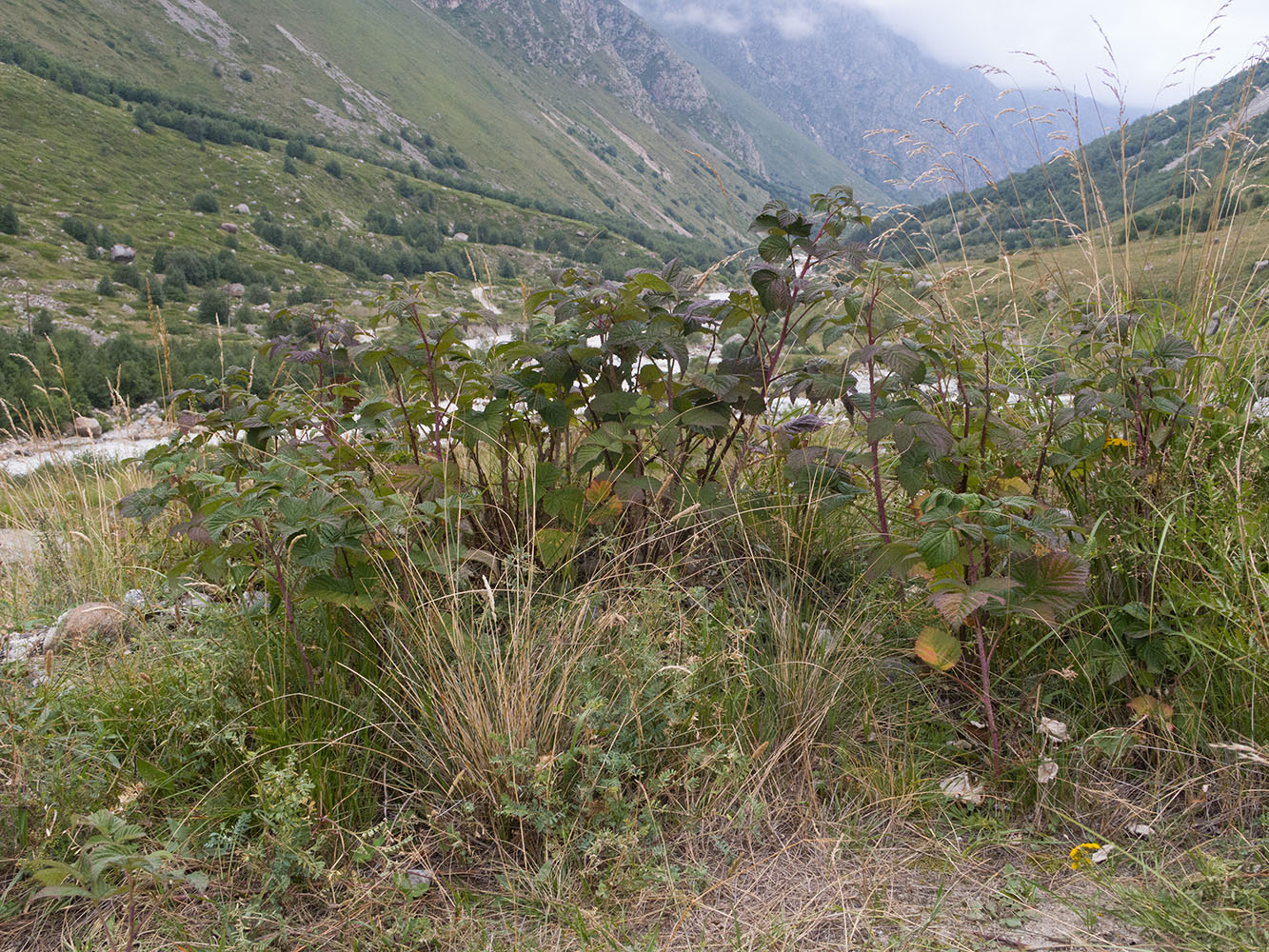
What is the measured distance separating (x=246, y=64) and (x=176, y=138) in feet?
121

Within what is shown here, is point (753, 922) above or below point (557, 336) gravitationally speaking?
below

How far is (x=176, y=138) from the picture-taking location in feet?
187

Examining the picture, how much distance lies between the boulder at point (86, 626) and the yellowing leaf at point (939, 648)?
239 centimetres

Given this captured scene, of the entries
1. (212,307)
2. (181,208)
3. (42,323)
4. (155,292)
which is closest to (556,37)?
(181,208)

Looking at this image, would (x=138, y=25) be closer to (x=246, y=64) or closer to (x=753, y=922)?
(x=246, y=64)

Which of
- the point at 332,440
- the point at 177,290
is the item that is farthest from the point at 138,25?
the point at 332,440

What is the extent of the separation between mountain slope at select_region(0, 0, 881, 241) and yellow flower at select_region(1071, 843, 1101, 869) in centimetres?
3549

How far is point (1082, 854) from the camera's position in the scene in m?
1.45

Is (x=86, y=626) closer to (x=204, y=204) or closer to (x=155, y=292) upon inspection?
(x=155, y=292)

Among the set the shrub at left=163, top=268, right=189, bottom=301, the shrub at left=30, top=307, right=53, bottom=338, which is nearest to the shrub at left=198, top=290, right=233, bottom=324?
the shrub at left=163, top=268, right=189, bottom=301

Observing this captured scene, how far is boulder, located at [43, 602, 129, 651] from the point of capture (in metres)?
2.18

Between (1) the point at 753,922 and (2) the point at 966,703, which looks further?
(2) the point at 966,703

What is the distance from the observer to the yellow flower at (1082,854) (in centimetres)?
141

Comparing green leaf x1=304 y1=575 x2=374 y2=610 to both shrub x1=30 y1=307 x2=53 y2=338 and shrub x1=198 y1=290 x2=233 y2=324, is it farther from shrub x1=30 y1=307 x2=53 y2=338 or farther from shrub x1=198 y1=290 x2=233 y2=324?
shrub x1=198 y1=290 x2=233 y2=324
